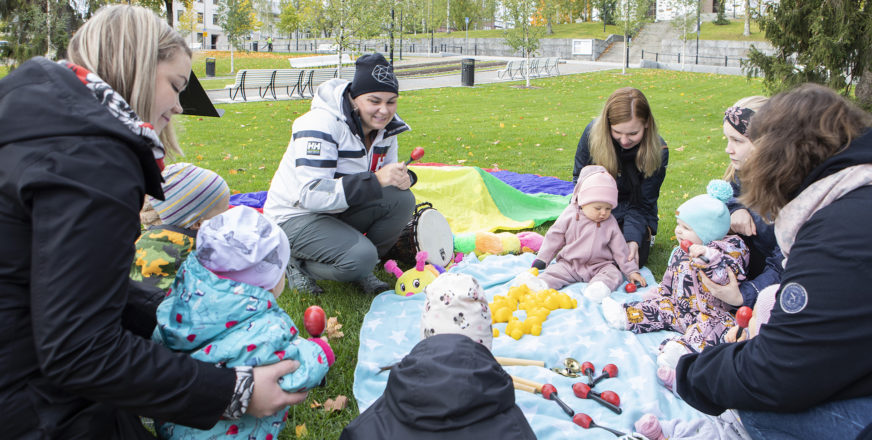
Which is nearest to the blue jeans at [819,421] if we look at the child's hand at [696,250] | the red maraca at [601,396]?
the red maraca at [601,396]

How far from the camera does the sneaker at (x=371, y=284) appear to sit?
436cm

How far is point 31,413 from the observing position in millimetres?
1630

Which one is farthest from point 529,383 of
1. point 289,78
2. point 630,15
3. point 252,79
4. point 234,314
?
point 630,15

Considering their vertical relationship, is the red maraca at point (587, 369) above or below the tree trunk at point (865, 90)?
below

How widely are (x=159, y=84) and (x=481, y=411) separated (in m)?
1.45

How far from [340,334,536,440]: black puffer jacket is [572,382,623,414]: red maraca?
1140mm

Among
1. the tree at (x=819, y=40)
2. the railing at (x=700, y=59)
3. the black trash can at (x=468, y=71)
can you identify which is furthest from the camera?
the railing at (x=700, y=59)

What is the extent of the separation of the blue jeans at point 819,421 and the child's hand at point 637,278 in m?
2.31

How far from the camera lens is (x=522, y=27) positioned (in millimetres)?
27922

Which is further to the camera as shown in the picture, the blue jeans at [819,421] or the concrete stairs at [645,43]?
the concrete stairs at [645,43]

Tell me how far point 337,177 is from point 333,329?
3.36 ft

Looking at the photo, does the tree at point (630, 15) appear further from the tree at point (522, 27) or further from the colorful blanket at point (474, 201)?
the colorful blanket at point (474, 201)

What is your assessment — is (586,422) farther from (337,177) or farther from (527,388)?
(337,177)

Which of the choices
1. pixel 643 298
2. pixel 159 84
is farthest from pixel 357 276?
pixel 159 84
